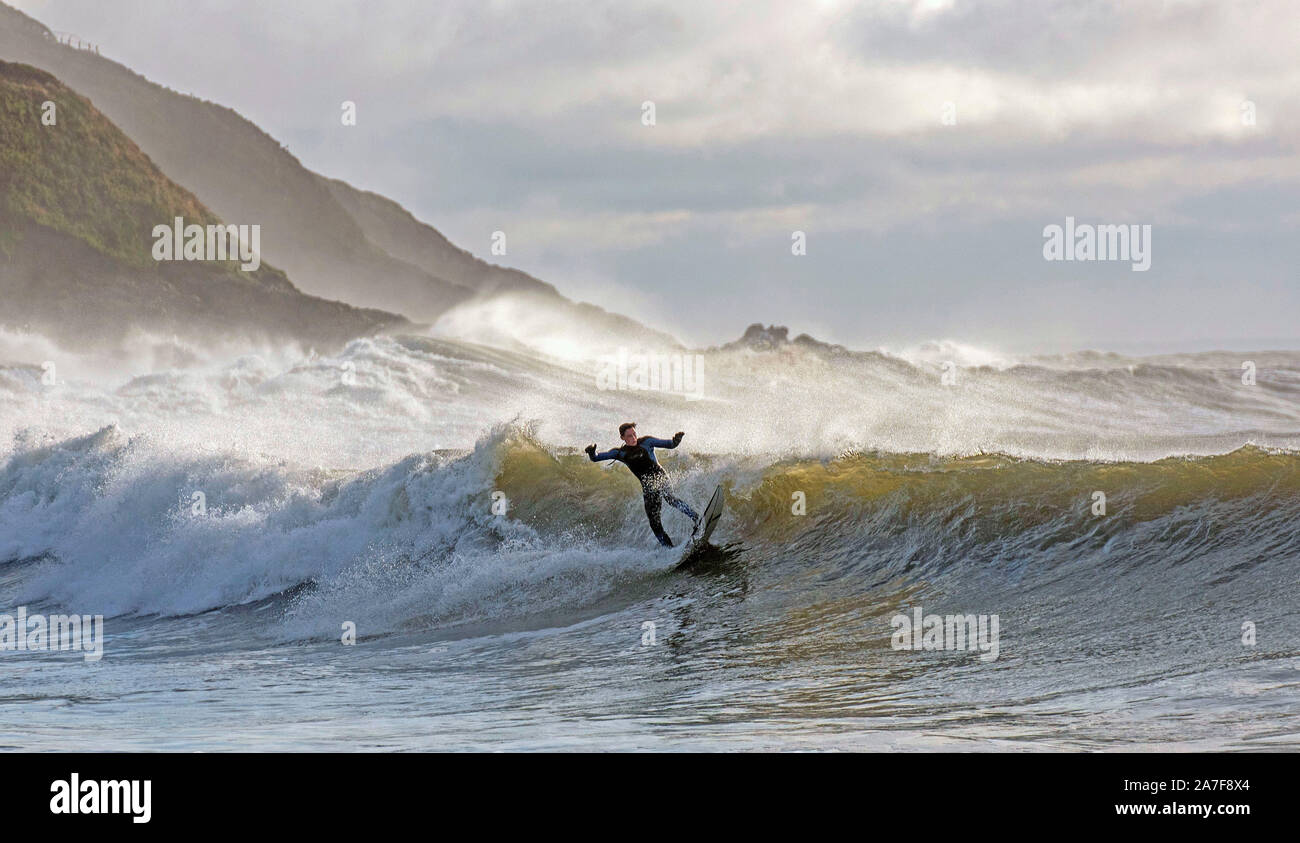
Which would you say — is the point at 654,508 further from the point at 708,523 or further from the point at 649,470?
the point at 708,523

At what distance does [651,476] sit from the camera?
43.2 ft

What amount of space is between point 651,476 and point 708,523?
37.4 inches

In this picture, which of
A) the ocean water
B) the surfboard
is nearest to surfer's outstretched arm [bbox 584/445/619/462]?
the ocean water

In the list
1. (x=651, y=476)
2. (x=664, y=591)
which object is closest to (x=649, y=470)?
(x=651, y=476)

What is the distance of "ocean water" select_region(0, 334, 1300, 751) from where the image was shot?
7395 mm

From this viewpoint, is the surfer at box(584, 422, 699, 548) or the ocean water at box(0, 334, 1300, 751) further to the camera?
the surfer at box(584, 422, 699, 548)

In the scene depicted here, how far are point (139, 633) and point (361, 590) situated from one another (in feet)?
7.87

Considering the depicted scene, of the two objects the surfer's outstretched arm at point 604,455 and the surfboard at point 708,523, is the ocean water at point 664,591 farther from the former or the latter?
the surfer's outstretched arm at point 604,455

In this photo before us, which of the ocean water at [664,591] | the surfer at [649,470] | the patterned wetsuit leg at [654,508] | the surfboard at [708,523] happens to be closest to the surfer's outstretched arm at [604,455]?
the surfer at [649,470]

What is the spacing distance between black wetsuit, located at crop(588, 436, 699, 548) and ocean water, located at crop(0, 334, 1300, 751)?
1.59 ft

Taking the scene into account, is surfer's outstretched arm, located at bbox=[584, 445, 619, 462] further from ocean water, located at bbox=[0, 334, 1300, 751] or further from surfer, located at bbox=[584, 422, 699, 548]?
ocean water, located at bbox=[0, 334, 1300, 751]

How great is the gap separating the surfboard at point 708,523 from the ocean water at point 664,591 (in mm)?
169

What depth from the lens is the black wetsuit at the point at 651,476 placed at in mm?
12930
